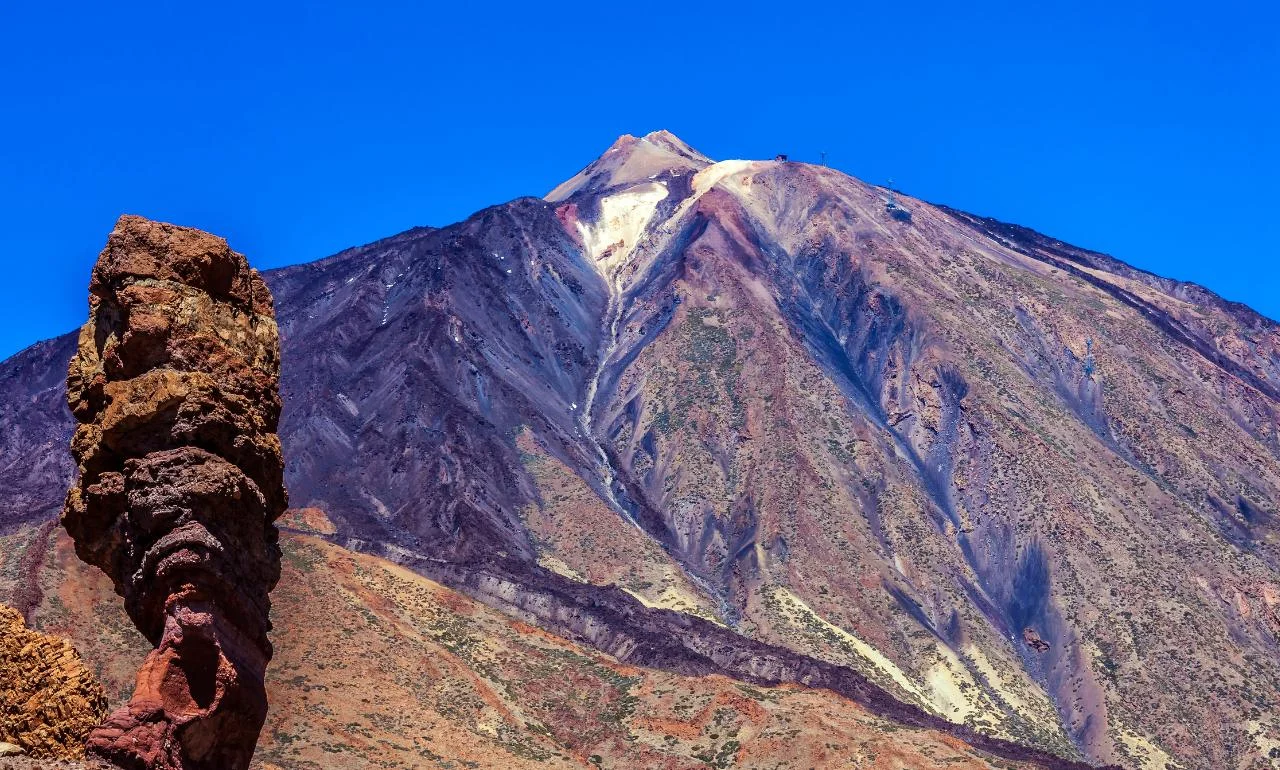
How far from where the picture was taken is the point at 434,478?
391 feet

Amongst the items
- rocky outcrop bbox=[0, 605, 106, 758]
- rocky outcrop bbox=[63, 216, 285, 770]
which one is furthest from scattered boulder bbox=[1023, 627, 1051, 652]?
rocky outcrop bbox=[0, 605, 106, 758]

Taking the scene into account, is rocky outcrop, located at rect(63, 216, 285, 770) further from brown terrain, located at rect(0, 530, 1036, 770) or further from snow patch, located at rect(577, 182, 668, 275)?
snow patch, located at rect(577, 182, 668, 275)

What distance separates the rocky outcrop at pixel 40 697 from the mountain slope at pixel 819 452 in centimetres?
7142

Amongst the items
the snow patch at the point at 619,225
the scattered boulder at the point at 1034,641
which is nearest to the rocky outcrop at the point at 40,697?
the scattered boulder at the point at 1034,641

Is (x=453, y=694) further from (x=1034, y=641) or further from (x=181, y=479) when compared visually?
(x=1034, y=641)

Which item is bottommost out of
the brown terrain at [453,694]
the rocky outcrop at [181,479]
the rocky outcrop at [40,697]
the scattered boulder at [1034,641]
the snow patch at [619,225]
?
the rocky outcrop at [40,697]

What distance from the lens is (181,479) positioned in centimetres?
1612

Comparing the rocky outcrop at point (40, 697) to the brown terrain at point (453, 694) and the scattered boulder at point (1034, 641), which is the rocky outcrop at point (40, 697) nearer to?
the brown terrain at point (453, 694)

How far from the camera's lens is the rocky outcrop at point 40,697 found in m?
15.3

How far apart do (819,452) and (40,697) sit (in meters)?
119

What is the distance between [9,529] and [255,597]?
68371 mm

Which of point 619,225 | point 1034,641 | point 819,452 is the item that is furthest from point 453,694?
point 619,225

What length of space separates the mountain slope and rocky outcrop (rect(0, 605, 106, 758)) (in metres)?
71.4

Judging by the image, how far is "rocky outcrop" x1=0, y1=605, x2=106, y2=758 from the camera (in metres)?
15.3
